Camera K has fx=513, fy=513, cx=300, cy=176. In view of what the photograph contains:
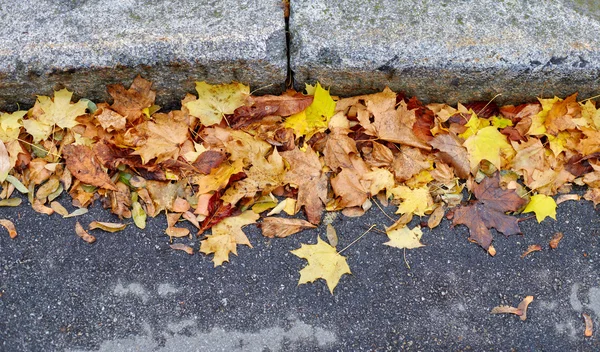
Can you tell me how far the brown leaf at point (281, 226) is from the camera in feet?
7.36

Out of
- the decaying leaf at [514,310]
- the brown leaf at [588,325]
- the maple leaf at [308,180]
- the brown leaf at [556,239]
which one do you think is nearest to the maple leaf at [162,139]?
the maple leaf at [308,180]

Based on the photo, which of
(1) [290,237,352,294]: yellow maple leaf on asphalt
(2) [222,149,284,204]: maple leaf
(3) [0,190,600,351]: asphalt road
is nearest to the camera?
(3) [0,190,600,351]: asphalt road

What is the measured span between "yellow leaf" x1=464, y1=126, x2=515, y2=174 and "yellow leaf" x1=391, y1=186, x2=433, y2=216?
0.27 metres

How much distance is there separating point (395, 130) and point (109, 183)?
131 cm

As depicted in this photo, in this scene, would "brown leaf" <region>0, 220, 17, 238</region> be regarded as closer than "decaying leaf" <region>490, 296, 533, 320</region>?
No

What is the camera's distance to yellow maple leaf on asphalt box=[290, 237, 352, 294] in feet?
7.06

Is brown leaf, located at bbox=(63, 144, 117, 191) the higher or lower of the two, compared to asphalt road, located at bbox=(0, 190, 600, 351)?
higher

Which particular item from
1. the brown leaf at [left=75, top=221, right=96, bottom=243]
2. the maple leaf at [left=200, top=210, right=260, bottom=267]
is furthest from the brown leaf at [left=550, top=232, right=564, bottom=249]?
the brown leaf at [left=75, top=221, right=96, bottom=243]

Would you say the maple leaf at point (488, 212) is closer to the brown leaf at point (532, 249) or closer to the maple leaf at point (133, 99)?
the brown leaf at point (532, 249)

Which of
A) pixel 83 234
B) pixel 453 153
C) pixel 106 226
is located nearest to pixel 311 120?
pixel 453 153

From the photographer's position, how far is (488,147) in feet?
7.80

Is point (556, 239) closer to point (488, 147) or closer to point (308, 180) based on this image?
point (488, 147)

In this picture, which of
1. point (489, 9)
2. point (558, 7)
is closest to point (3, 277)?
point (489, 9)

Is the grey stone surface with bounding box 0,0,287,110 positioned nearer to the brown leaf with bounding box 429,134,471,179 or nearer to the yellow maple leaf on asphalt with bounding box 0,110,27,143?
the yellow maple leaf on asphalt with bounding box 0,110,27,143
